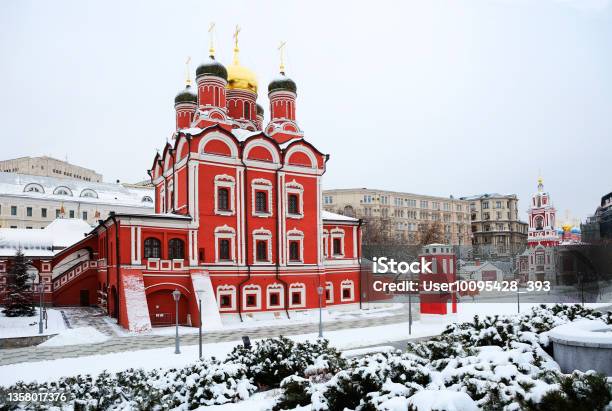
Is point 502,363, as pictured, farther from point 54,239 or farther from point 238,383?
point 54,239

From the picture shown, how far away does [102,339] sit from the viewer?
2161 cm

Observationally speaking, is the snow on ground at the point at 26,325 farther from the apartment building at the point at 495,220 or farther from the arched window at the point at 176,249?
the apartment building at the point at 495,220

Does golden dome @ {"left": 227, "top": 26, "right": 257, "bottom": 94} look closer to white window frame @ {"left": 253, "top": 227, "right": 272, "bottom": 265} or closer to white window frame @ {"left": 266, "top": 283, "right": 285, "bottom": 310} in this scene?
white window frame @ {"left": 253, "top": 227, "right": 272, "bottom": 265}

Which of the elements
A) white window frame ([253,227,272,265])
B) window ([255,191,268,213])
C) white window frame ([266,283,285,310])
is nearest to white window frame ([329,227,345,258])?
white window frame ([266,283,285,310])

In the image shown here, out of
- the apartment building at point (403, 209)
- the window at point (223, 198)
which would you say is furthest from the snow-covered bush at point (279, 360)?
the apartment building at point (403, 209)

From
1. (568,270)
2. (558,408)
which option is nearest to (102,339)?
(558,408)

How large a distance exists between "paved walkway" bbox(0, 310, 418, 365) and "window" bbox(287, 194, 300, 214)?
734 centimetres

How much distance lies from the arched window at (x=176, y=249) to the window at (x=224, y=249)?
85.6 inches

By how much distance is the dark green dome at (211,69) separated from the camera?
31.8 metres

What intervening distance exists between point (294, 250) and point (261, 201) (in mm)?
3712

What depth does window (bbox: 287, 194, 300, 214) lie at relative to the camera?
103ft

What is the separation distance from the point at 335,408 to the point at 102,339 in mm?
16819

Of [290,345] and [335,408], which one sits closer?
[335,408]

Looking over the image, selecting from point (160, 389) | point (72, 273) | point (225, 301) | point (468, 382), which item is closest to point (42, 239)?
point (72, 273)
